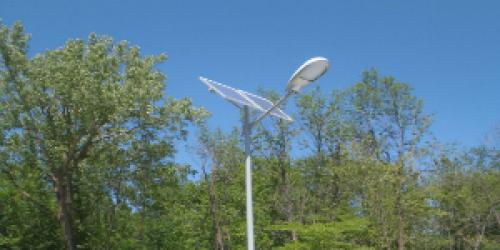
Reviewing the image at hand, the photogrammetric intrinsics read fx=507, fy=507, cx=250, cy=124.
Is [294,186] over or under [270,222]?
over

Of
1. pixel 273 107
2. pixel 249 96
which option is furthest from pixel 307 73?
pixel 249 96

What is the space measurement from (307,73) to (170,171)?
9.06 metres

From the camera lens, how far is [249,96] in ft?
22.0

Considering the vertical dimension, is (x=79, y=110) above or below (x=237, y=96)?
above

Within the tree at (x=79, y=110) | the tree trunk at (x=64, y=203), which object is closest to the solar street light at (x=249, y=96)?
the tree at (x=79, y=110)

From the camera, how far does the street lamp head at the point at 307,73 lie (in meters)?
5.22

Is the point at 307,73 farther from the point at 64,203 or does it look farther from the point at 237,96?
the point at 64,203

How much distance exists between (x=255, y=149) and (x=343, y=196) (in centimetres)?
516

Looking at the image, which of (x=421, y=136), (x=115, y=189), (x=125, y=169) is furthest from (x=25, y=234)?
(x=421, y=136)

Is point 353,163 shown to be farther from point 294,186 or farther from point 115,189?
point 115,189

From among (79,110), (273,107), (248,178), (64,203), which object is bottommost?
(248,178)

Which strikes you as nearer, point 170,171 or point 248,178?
point 248,178

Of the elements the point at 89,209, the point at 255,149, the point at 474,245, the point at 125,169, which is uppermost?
the point at 255,149

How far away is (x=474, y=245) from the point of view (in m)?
25.5
